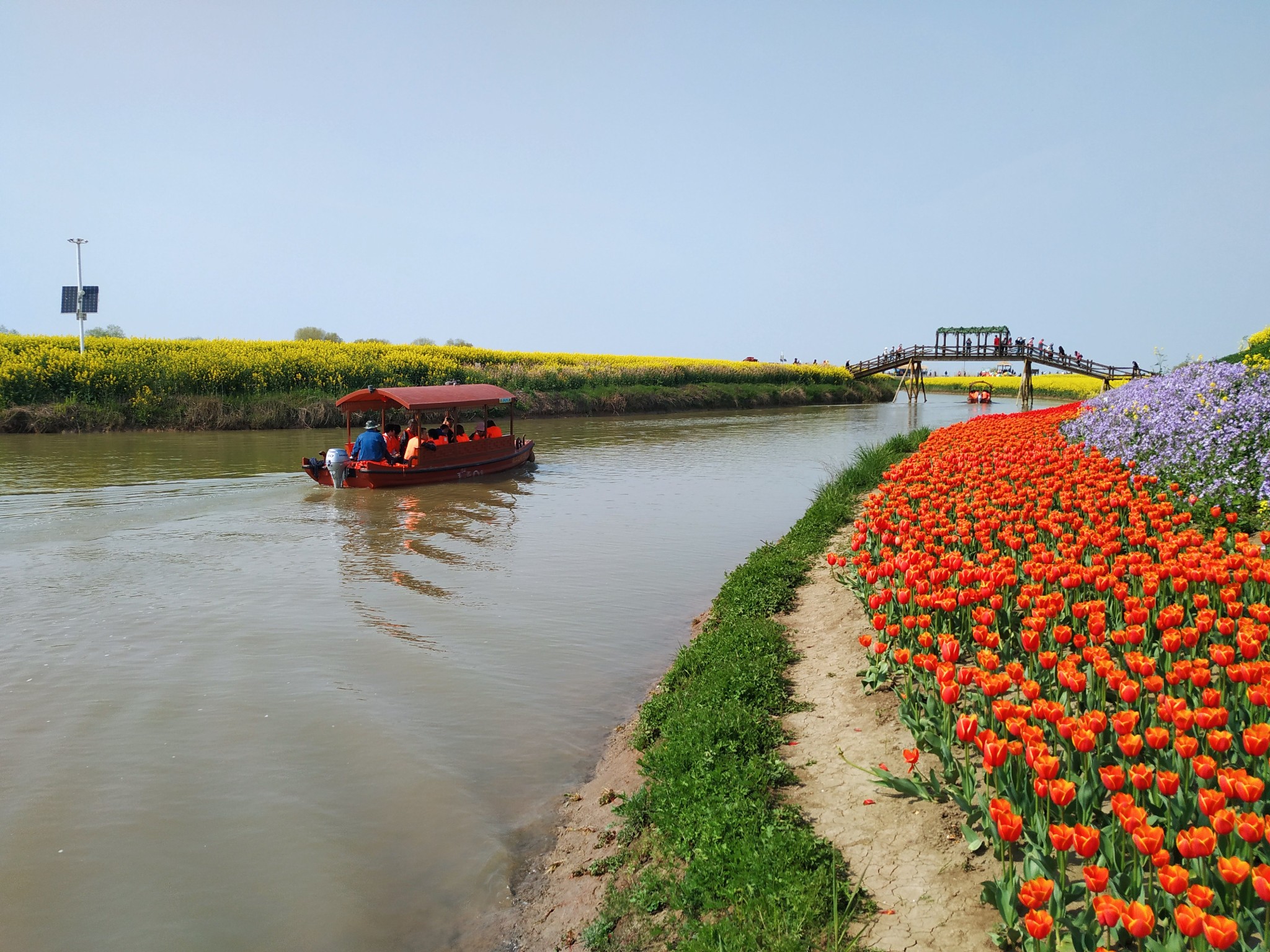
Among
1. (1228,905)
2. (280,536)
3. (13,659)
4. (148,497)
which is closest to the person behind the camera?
(1228,905)

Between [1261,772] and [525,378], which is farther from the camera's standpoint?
[525,378]

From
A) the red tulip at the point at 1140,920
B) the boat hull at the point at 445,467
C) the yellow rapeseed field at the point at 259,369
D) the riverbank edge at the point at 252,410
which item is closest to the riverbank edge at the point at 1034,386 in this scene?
the riverbank edge at the point at 252,410

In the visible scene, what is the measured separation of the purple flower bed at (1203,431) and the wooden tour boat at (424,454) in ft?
45.2

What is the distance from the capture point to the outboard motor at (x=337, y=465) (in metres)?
19.5

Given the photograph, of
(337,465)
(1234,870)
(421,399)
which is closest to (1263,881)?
(1234,870)

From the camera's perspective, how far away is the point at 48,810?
5637 millimetres

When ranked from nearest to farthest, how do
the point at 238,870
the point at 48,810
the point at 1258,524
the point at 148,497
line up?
the point at 238,870
the point at 48,810
the point at 1258,524
the point at 148,497

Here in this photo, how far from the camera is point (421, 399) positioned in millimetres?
20469

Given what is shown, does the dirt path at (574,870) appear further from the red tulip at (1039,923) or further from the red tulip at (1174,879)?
the red tulip at (1174,879)

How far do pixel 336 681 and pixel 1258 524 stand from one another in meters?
9.24

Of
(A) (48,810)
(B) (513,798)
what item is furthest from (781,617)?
(A) (48,810)

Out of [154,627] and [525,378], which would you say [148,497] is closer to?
[154,627]

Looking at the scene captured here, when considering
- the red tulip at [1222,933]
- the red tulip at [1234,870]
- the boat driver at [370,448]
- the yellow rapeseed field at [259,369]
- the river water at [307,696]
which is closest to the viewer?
the red tulip at [1222,933]

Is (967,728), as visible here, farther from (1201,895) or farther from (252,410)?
(252,410)
